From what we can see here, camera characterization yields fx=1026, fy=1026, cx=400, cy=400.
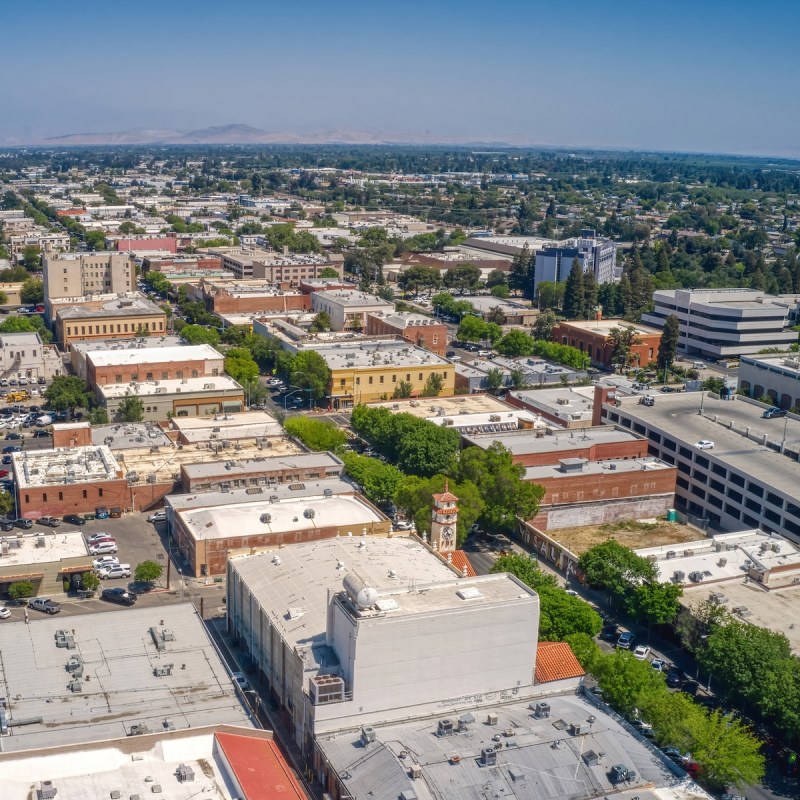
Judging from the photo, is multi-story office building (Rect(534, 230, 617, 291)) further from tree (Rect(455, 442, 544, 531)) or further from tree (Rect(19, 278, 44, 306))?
tree (Rect(455, 442, 544, 531))

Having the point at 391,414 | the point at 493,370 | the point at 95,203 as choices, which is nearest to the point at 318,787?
the point at 391,414

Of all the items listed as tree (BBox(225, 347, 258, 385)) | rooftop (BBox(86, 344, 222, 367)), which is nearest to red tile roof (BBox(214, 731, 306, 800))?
tree (BBox(225, 347, 258, 385))

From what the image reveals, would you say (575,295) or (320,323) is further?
(575,295)

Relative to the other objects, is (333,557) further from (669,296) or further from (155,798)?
(669,296)

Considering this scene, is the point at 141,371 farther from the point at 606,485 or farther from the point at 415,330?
the point at 606,485

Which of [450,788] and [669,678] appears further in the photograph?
[669,678]

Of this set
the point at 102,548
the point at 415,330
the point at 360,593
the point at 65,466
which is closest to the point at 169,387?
the point at 65,466

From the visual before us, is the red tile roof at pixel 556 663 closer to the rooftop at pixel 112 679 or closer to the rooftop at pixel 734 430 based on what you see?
the rooftop at pixel 112 679
